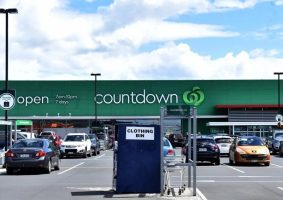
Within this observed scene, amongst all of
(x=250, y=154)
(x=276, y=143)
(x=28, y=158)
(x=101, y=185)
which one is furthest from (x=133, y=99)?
(x=101, y=185)

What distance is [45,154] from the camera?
1004 inches

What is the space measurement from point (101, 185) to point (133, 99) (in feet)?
192

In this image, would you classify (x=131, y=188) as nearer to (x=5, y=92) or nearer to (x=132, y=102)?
(x=5, y=92)

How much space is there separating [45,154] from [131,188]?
9.54 m

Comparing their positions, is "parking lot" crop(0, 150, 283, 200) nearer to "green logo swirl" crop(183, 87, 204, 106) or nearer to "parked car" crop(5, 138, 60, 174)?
"parked car" crop(5, 138, 60, 174)

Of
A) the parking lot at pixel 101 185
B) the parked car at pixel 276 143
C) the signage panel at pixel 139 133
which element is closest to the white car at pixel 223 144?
the parked car at pixel 276 143

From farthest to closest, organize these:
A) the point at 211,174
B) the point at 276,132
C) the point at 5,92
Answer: the point at 276,132 → the point at 5,92 → the point at 211,174

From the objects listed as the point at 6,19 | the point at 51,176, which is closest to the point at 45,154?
the point at 51,176

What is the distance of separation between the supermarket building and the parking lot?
169 ft

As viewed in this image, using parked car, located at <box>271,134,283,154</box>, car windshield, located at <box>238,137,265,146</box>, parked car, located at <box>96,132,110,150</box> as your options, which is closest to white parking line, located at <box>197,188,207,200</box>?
car windshield, located at <box>238,137,265,146</box>

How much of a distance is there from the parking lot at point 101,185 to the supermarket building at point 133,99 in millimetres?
51402

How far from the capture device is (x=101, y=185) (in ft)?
65.6

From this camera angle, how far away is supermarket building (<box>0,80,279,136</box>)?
255ft

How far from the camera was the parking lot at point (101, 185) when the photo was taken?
1678 centimetres
